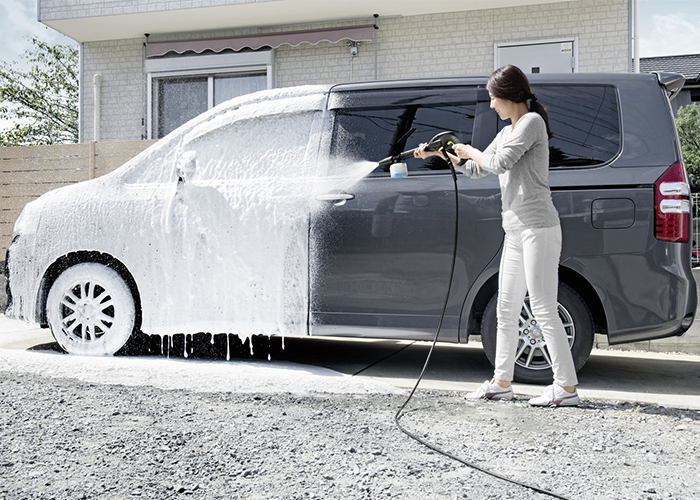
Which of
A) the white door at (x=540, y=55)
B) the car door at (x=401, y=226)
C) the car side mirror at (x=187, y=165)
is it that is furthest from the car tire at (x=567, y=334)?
the white door at (x=540, y=55)

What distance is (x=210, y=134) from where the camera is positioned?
471 centimetres

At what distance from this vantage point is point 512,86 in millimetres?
3438

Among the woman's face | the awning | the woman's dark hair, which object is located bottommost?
the woman's face

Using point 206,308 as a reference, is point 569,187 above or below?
above

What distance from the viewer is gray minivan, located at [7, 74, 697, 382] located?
394cm

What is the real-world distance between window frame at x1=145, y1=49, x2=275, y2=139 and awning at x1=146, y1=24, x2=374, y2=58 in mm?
161

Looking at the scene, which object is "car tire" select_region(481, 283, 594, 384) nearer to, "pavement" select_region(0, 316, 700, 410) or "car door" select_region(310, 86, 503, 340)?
"pavement" select_region(0, 316, 700, 410)

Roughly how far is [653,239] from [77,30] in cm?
1005

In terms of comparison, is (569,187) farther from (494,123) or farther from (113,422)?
(113,422)

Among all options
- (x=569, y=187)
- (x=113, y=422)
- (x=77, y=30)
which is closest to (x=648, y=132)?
(x=569, y=187)

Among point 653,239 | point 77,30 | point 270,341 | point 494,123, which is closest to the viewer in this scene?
point 653,239

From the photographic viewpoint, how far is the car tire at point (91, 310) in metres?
4.61

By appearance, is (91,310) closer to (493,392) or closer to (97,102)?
(493,392)

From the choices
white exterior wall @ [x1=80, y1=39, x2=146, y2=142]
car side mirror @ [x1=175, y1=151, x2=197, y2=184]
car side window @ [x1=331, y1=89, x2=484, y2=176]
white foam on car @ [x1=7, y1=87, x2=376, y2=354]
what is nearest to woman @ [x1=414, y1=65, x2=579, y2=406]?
car side window @ [x1=331, y1=89, x2=484, y2=176]
